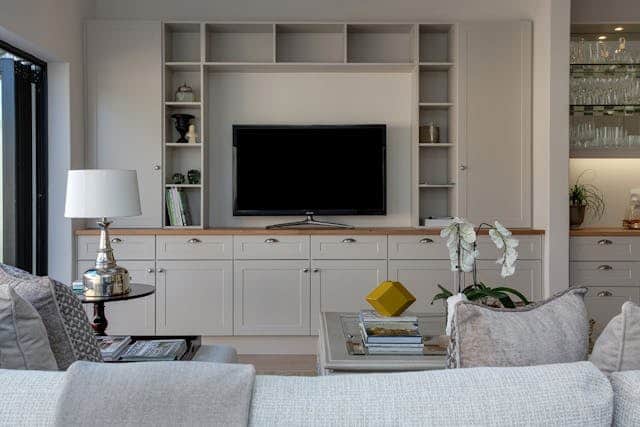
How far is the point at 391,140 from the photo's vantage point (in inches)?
203

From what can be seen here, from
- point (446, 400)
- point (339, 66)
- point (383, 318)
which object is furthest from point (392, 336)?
point (339, 66)

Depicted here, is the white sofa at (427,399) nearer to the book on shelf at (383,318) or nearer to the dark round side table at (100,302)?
the book on shelf at (383,318)

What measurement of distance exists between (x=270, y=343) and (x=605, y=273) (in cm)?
240

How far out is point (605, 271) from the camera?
184 inches

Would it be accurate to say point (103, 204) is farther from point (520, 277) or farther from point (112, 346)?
point (520, 277)

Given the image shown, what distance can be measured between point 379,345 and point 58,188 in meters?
2.98

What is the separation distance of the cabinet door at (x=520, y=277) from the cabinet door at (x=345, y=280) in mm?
666

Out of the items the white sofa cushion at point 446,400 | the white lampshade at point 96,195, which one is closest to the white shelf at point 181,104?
the white lampshade at point 96,195

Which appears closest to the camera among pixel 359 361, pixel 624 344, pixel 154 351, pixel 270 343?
pixel 624 344

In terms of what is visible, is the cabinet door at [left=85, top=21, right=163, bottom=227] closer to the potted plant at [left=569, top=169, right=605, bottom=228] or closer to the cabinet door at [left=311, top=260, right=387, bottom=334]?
the cabinet door at [left=311, top=260, right=387, bottom=334]

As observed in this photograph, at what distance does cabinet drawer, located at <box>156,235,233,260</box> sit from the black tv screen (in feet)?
1.31

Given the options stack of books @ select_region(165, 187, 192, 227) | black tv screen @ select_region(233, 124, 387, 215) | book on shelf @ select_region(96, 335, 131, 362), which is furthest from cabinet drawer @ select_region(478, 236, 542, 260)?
book on shelf @ select_region(96, 335, 131, 362)

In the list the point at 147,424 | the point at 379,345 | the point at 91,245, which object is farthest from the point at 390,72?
the point at 147,424

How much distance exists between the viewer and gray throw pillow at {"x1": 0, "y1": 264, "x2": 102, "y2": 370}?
64.0 inches
